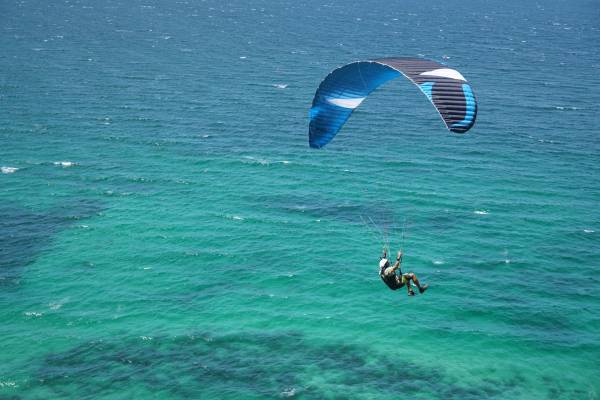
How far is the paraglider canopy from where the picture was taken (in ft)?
114

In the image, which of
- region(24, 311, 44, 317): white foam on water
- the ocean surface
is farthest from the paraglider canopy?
region(24, 311, 44, 317): white foam on water

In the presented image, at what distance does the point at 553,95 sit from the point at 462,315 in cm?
7757

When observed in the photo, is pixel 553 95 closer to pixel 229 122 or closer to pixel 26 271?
pixel 229 122

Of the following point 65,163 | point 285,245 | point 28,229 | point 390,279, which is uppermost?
point 390,279

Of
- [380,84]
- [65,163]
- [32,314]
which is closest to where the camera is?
[380,84]

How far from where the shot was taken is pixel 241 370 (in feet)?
156

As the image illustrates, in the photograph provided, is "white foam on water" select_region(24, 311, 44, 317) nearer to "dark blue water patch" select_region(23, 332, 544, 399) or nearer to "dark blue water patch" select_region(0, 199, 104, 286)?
"dark blue water patch" select_region(0, 199, 104, 286)

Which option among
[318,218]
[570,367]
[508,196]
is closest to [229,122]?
[318,218]

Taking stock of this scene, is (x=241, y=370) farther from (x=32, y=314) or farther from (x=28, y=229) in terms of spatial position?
(x=28, y=229)

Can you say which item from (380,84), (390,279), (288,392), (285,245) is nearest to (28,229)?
(285,245)

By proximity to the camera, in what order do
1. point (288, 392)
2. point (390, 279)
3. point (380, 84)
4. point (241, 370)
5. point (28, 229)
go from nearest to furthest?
point (390, 279)
point (380, 84)
point (288, 392)
point (241, 370)
point (28, 229)

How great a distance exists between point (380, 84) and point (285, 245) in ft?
89.1

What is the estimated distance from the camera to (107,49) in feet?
498

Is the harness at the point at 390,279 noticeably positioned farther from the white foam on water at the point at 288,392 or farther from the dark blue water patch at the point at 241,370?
the white foam on water at the point at 288,392
